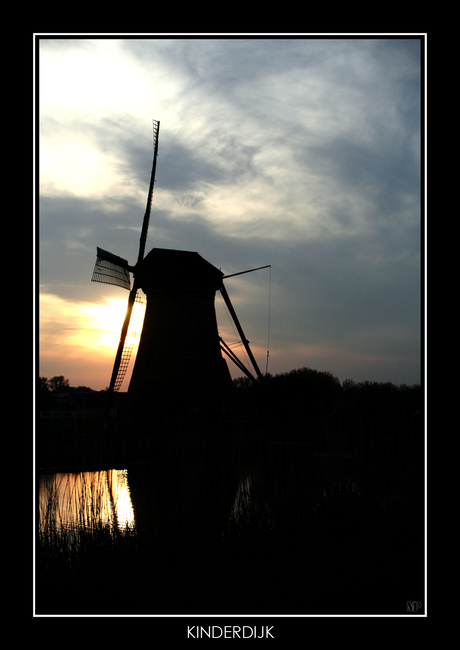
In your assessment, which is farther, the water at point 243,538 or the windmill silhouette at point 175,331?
the windmill silhouette at point 175,331

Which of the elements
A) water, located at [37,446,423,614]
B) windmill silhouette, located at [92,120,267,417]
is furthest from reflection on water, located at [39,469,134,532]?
windmill silhouette, located at [92,120,267,417]

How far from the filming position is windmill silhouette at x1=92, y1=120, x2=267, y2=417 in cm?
1886

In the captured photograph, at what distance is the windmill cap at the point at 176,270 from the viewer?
62.5 ft

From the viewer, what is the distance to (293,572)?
4.09 metres

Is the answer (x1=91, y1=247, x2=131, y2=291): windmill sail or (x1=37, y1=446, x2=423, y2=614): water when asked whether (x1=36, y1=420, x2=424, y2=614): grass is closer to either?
(x1=37, y1=446, x2=423, y2=614): water

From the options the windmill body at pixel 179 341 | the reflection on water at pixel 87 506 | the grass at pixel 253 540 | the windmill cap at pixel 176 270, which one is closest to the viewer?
the grass at pixel 253 540

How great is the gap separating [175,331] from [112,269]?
3639 mm

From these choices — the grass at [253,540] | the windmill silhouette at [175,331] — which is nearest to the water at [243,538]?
the grass at [253,540]

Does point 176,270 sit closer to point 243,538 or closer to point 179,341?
point 179,341

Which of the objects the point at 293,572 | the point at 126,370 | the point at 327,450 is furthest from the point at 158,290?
the point at 293,572

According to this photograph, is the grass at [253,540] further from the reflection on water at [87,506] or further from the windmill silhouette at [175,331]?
the windmill silhouette at [175,331]
